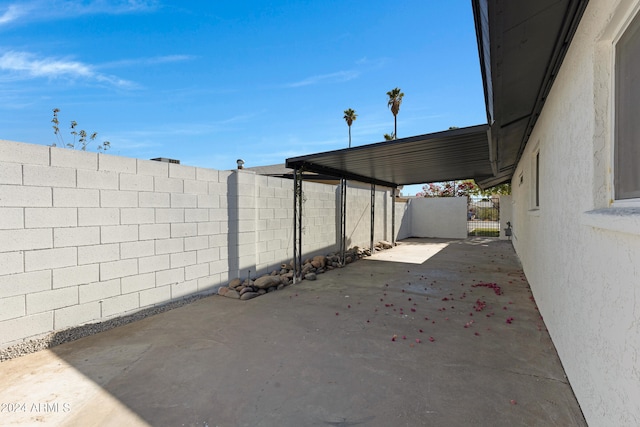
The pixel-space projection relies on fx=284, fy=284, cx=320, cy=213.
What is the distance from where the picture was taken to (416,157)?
5.71 metres

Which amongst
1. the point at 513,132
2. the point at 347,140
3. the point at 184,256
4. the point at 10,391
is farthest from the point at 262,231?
the point at 347,140

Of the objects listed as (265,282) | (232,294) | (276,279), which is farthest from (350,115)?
(232,294)

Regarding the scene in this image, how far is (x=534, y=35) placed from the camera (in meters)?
2.08

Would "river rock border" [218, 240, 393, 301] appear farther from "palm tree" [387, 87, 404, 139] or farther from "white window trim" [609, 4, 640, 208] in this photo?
"palm tree" [387, 87, 404, 139]

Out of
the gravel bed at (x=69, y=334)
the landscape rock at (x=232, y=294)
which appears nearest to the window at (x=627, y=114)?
the landscape rock at (x=232, y=294)

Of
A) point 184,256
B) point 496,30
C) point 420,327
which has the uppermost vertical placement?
point 496,30

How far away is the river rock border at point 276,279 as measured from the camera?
16.8 ft

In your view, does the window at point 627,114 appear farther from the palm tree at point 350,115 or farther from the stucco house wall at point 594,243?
the palm tree at point 350,115

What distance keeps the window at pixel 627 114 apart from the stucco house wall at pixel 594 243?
5 cm

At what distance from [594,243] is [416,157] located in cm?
416

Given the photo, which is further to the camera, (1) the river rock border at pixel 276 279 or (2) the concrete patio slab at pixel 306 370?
(1) the river rock border at pixel 276 279

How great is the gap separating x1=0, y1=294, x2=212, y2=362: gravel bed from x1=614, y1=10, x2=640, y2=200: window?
513cm

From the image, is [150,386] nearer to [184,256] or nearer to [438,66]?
[184,256]

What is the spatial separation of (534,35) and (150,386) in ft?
13.5
